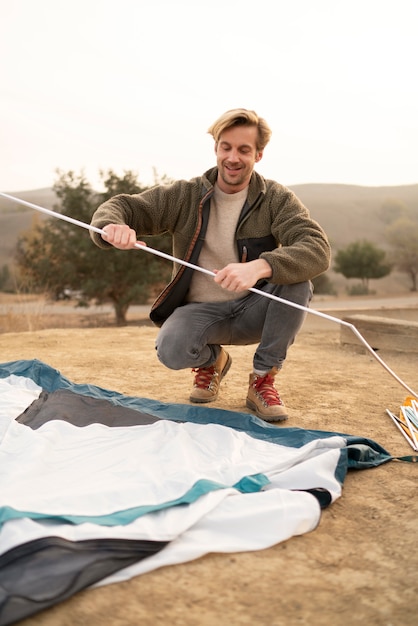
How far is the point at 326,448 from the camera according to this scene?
221cm

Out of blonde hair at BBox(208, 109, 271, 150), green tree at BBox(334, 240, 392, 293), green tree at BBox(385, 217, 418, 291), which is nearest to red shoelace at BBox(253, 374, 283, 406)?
blonde hair at BBox(208, 109, 271, 150)

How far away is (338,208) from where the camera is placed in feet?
102

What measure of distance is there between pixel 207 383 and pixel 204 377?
0.03m

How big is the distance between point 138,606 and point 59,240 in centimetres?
1020

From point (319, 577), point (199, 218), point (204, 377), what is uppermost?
point (199, 218)

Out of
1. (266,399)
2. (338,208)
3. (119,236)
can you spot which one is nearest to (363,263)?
(338,208)

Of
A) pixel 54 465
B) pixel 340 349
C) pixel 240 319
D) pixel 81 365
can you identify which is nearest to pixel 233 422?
pixel 240 319

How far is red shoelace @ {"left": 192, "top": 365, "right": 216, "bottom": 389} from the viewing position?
10.4 feet

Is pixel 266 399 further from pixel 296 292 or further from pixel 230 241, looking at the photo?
pixel 230 241

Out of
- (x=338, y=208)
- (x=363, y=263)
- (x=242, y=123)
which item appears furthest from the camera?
(x=338, y=208)

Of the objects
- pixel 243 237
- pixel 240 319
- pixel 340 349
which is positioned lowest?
pixel 340 349

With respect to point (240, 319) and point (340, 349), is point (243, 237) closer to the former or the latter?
point (240, 319)

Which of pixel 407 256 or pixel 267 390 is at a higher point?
pixel 407 256

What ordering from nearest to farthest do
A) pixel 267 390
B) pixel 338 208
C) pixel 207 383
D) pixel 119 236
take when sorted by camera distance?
pixel 119 236 < pixel 267 390 < pixel 207 383 < pixel 338 208
